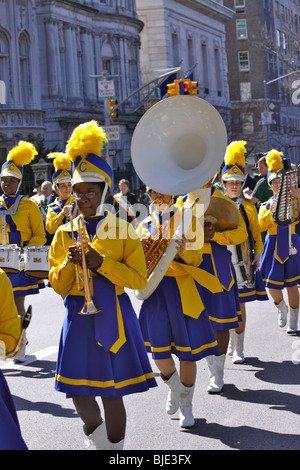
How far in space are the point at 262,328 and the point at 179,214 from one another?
3972mm

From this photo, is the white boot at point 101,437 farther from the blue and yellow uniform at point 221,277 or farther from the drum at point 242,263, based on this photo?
the drum at point 242,263

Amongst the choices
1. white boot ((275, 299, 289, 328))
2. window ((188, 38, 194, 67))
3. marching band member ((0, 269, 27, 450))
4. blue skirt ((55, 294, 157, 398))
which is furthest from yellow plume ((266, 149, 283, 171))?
window ((188, 38, 194, 67))

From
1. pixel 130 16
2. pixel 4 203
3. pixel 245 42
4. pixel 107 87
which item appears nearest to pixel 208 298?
pixel 4 203

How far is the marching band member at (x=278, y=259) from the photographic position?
888cm

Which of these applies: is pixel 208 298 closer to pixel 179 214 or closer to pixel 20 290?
pixel 179 214

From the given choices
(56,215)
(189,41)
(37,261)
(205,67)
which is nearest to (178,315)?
(37,261)

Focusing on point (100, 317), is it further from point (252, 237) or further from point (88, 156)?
point (252, 237)

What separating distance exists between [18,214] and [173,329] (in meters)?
2.74

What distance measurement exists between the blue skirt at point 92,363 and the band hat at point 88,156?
0.71m

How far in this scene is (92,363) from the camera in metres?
4.46

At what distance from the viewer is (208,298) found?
6625mm

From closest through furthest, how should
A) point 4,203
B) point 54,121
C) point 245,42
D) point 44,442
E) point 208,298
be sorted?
point 44,442 < point 208,298 < point 4,203 < point 54,121 < point 245,42

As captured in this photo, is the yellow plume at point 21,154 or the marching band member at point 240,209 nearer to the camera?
the marching band member at point 240,209

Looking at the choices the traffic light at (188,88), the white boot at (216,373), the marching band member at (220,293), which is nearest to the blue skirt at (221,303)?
the marching band member at (220,293)
